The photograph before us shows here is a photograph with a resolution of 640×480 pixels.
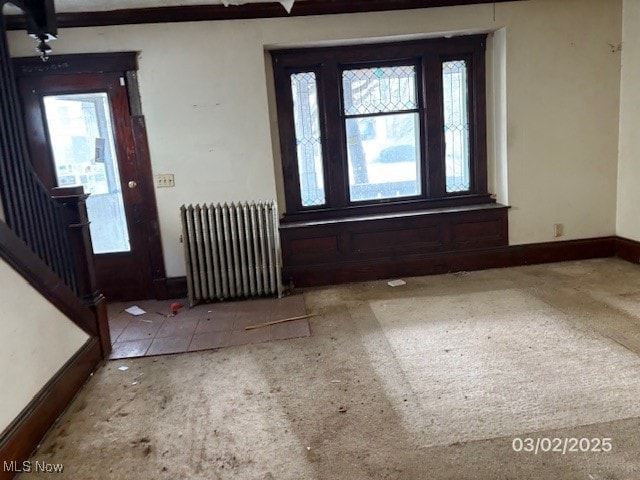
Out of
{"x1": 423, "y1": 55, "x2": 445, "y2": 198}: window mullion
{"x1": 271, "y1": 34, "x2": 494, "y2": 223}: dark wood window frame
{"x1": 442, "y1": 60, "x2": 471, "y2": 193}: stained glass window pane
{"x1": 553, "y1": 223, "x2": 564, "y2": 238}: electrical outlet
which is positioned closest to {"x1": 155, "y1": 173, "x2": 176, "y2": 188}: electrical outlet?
{"x1": 271, "y1": 34, "x2": 494, "y2": 223}: dark wood window frame

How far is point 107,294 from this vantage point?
4.30 m

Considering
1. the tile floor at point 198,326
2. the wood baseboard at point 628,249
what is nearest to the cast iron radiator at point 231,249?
the tile floor at point 198,326

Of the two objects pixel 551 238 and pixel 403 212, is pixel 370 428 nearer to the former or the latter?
pixel 403 212

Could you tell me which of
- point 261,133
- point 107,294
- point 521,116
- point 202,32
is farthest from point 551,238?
point 107,294

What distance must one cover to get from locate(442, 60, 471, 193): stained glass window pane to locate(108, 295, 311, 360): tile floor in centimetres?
192

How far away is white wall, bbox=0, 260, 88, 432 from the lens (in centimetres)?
203

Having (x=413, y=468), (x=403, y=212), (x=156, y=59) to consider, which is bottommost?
(x=413, y=468)

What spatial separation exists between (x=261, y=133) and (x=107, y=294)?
204cm

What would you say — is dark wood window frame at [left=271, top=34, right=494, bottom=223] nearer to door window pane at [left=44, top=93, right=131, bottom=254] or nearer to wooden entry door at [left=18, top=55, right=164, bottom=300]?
wooden entry door at [left=18, top=55, right=164, bottom=300]

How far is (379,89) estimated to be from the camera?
436cm

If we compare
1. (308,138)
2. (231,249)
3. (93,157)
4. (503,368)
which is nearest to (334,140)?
(308,138)

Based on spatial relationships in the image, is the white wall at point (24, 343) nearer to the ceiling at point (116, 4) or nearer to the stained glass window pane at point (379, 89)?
the ceiling at point (116, 4)

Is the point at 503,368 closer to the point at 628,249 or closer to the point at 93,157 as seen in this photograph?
the point at 628,249
